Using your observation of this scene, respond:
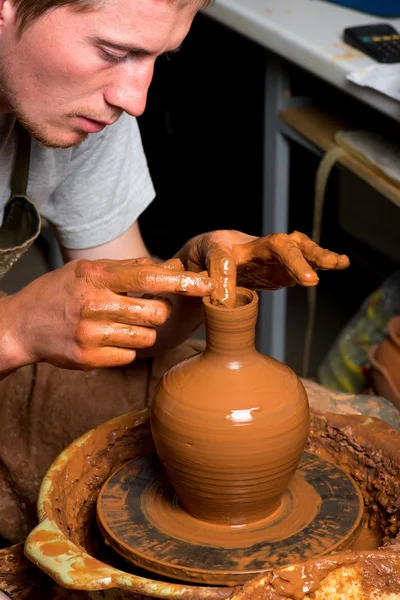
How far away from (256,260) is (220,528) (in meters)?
0.42

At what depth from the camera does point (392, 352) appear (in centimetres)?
238

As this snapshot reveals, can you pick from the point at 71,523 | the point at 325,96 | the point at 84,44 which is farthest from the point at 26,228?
the point at 325,96

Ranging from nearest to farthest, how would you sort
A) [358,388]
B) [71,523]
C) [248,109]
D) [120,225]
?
[71,523]
[120,225]
[358,388]
[248,109]

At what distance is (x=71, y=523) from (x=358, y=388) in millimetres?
1436

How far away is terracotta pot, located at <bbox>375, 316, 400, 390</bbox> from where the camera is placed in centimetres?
235

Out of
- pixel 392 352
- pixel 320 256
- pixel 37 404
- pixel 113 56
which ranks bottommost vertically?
pixel 392 352

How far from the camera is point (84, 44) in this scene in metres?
1.37

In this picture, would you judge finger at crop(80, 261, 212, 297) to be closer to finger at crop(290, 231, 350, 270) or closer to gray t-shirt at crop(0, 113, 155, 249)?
finger at crop(290, 231, 350, 270)

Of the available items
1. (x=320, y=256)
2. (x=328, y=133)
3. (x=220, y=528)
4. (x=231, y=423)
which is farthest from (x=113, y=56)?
(x=328, y=133)

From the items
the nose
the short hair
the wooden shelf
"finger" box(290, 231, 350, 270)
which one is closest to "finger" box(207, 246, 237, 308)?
"finger" box(290, 231, 350, 270)

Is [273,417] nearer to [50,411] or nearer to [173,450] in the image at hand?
[173,450]

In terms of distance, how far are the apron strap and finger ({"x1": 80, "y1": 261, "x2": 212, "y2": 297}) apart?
577 mm

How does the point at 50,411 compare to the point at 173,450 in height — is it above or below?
below

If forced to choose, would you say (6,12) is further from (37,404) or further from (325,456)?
(325,456)
